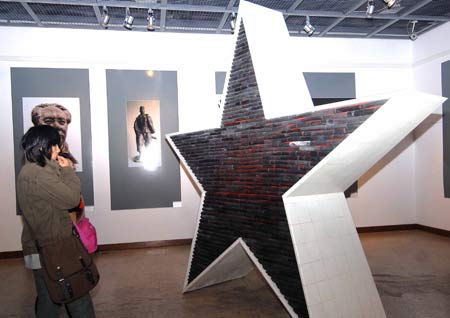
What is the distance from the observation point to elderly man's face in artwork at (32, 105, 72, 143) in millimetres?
5250

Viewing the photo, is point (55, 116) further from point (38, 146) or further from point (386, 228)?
point (386, 228)

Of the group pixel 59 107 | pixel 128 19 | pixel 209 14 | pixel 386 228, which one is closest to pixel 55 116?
pixel 59 107

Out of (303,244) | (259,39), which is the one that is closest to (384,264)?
(303,244)

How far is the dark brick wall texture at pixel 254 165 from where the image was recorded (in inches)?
98.2

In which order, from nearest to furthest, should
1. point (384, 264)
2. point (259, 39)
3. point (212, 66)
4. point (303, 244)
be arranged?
point (303, 244) → point (259, 39) → point (384, 264) → point (212, 66)

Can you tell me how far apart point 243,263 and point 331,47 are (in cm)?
394

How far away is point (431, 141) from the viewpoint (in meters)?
5.83

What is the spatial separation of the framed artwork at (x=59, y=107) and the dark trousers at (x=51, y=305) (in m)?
3.35

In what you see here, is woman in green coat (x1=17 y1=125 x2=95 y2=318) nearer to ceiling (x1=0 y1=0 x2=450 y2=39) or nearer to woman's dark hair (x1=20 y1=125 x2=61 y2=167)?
woman's dark hair (x1=20 y1=125 x2=61 y2=167)

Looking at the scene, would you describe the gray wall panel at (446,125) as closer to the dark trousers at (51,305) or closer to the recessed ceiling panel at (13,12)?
the dark trousers at (51,305)

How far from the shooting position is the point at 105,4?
456cm

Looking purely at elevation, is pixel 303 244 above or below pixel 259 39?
below

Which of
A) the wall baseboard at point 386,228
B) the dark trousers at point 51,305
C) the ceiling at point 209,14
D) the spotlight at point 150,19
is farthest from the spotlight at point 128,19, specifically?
the wall baseboard at point 386,228

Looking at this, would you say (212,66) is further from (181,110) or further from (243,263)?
(243,263)
